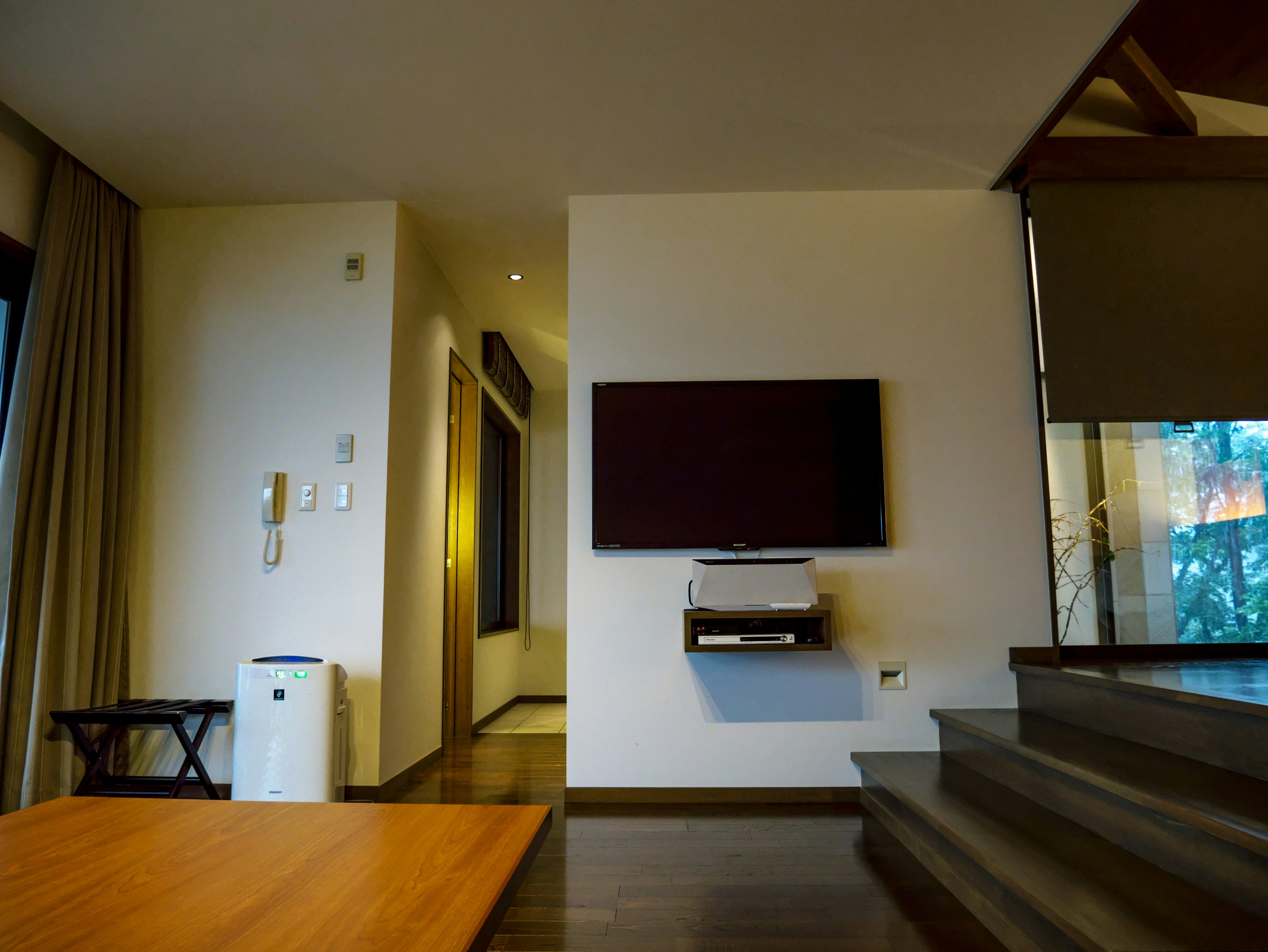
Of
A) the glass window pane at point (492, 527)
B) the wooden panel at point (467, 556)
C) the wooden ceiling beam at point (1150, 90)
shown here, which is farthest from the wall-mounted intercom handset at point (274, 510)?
the wooden ceiling beam at point (1150, 90)

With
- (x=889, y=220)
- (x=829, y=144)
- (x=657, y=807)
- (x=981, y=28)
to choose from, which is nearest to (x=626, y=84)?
(x=829, y=144)

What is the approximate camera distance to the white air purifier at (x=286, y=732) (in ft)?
9.89

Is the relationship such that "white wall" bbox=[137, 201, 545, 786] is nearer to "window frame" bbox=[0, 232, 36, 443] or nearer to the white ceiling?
the white ceiling

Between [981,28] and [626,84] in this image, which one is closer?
[981,28]

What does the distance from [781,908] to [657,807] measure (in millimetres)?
1121

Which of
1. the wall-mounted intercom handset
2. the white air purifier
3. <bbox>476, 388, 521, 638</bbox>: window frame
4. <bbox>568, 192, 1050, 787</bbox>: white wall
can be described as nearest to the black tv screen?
<bbox>568, 192, 1050, 787</bbox>: white wall

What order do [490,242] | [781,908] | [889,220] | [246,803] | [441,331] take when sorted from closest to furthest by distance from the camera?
[246,803]
[781,908]
[889,220]
[490,242]
[441,331]

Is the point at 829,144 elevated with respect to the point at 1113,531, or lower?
elevated

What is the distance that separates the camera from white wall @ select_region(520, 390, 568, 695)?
6836 millimetres

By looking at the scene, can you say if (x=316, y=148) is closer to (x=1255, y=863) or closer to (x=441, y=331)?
(x=441, y=331)

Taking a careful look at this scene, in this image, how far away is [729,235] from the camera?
12.0ft

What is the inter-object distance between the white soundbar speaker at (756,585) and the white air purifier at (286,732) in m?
1.50

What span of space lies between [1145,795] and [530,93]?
2889mm

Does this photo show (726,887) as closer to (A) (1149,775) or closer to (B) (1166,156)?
(A) (1149,775)
